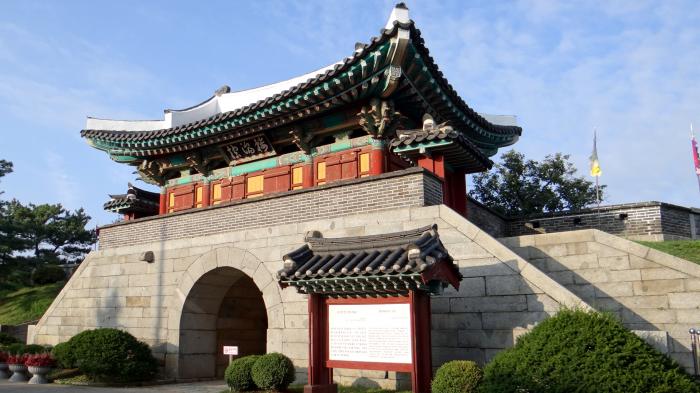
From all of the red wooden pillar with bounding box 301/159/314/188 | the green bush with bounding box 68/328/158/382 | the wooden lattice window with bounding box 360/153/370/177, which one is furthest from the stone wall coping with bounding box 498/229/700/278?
the green bush with bounding box 68/328/158/382

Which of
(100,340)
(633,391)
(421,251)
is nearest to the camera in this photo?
(633,391)

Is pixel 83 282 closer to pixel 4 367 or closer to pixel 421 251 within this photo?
pixel 4 367

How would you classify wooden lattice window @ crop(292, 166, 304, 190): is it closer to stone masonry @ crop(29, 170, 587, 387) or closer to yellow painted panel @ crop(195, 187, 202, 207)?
stone masonry @ crop(29, 170, 587, 387)

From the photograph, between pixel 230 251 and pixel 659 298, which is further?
pixel 230 251

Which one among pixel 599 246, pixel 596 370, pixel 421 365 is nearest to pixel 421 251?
pixel 421 365

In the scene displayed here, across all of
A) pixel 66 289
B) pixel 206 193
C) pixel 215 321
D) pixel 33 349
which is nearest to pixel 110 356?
pixel 215 321

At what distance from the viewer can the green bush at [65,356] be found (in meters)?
12.5

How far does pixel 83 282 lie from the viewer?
15.7 metres

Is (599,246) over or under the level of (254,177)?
under

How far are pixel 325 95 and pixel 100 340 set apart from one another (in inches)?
290

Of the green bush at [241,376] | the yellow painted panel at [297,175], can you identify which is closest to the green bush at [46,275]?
the yellow painted panel at [297,175]

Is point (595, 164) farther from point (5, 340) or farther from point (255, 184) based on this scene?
point (5, 340)

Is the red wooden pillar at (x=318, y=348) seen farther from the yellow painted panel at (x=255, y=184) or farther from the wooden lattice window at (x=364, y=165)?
the yellow painted panel at (x=255, y=184)

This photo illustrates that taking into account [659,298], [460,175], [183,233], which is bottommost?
[659,298]
